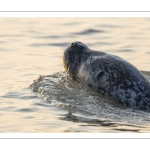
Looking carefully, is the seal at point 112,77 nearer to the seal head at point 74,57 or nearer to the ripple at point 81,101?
the seal head at point 74,57

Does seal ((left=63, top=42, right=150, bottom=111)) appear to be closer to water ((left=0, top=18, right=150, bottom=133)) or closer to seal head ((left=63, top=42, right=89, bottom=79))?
seal head ((left=63, top=42, right=89, bottom=79))

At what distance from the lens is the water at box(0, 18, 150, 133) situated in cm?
757

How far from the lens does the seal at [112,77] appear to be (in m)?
8.19

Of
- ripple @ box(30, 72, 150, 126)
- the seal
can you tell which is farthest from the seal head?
ripple @ box(30, 72, 150, 126)

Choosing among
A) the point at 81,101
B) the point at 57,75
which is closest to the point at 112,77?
the point at 81,101

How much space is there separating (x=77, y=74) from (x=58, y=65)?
202 cm

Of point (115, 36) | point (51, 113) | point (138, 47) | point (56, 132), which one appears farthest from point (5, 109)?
point (115, 36)

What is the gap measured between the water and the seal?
133mm

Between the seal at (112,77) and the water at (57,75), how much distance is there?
0.13m

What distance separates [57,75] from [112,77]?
1.77 metres

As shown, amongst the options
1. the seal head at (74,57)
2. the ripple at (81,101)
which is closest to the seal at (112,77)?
the seal head at (74,57)

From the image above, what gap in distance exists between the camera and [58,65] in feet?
35.5
